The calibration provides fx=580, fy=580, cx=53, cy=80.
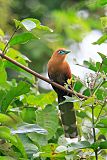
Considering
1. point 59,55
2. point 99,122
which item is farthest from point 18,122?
point 59,55

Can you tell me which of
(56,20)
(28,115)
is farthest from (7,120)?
(56,20)

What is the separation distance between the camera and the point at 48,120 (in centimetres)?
215

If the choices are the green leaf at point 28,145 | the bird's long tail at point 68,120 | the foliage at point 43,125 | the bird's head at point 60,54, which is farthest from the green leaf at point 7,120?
the bird's head at point 60,54

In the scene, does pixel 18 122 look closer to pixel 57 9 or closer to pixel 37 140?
pixel 37 140

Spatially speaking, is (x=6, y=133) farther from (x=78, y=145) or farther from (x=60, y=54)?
(x=60, y=54)

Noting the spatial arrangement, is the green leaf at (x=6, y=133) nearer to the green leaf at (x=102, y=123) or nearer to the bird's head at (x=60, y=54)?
the green leaf at (x=102, y=123)

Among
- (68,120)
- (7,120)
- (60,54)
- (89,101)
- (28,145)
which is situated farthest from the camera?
(60,54)

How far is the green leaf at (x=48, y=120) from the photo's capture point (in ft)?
6.95


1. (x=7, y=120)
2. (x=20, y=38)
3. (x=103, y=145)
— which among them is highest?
(x=20, y=38)

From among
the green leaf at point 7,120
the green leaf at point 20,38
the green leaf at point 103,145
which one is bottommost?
the green leaf at point 103,145

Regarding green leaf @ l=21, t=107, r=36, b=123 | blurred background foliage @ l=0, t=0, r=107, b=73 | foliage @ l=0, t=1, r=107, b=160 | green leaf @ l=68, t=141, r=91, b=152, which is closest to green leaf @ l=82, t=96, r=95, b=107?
foliage @ l=0, t=1, r=107, b=160

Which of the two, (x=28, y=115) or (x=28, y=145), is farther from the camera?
(x=28, y=115)

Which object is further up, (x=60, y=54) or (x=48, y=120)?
(x=60, y=54)

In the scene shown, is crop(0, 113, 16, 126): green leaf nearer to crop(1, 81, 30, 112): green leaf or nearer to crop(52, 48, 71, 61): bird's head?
crop(1, 81, 30, 112): green leaf
